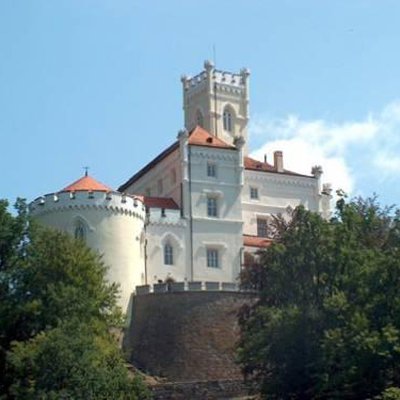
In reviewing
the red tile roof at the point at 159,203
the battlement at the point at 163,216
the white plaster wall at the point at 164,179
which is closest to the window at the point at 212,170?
the white plaster wall at the point at 164,179

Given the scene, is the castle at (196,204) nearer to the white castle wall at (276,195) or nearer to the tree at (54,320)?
the white castle wall at (276,195)

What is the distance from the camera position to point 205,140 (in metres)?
89.4

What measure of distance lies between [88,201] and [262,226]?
15.4 meters

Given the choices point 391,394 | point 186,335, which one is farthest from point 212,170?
point 391,394

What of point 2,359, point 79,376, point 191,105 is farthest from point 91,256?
point 191,105

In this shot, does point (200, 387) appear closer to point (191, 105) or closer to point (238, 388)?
point (238, 388)

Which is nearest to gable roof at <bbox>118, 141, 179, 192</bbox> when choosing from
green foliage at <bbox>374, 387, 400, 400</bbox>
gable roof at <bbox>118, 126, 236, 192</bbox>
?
gable roof at <bbox>118, 126, 236, 192</bbox>

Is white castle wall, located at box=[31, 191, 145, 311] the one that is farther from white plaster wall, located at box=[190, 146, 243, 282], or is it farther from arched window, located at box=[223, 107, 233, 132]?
arched window, located at box=[223, 107, 233, 132]

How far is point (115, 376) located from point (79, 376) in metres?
1.99

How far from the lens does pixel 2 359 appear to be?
6262cm

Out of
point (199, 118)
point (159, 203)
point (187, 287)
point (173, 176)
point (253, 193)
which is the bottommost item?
point (187, 287)

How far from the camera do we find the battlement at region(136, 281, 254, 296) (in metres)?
79.1

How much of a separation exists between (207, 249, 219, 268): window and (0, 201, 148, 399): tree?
1490 cm

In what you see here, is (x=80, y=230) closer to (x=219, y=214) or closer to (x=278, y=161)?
(x=219, y=214)
